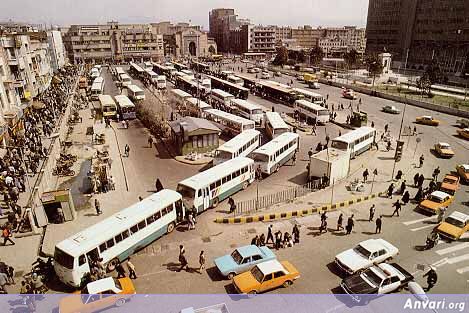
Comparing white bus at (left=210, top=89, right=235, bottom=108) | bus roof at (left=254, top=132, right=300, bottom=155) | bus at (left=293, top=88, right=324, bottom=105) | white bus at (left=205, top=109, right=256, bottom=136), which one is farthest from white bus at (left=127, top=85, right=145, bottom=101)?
bus roof at (left=254, top=132, right=300, bottom=155)

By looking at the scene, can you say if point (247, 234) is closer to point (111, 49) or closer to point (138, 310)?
Result: point (138, 310)

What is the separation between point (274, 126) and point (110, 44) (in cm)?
11916

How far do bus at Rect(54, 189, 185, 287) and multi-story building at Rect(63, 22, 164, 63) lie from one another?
130 m

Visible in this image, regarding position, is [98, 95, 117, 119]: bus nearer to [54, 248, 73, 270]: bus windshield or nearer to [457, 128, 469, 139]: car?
[54, 248, 73, 270]: bus windshield

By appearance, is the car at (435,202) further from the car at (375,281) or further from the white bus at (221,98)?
the white bus at (221,98)

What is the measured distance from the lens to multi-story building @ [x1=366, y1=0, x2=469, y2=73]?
326ft

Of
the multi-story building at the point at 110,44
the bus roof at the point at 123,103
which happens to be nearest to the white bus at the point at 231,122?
the bus roof at the point at 123,103

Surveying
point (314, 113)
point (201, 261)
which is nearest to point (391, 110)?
point (314, 113)

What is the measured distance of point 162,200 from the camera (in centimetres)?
2147

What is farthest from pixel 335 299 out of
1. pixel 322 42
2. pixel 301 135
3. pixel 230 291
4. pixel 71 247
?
pixel 322 42

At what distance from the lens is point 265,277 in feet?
54.7

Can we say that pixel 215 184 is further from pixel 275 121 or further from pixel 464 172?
pixel 464 172

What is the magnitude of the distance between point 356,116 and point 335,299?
36.0m

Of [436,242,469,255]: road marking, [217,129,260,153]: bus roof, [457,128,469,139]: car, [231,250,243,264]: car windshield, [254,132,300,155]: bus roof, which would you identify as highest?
[217,129,260,153]: bus roof
